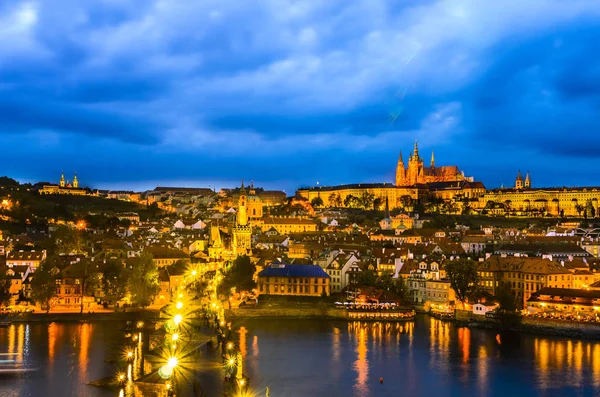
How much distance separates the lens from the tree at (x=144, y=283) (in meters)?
25.8

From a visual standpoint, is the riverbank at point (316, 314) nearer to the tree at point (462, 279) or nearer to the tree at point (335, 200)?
the tree at point (462, 279)

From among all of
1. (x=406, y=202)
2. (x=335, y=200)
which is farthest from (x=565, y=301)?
(x=335, y=200)

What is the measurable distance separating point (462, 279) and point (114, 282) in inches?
472

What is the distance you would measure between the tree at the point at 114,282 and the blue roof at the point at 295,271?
560 centimetres

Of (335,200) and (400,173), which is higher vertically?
(400,173)

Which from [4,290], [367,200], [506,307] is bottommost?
[506,307]

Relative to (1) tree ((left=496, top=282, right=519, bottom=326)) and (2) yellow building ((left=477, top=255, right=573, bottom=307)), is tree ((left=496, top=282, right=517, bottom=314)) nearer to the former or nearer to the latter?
(1) tree ((left=496, top=282, right=519, bottom=326))

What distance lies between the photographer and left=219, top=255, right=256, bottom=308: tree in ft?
96.5

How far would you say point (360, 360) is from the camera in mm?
19016

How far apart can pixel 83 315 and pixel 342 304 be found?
886 centimetres

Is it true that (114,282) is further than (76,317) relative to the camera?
Yes

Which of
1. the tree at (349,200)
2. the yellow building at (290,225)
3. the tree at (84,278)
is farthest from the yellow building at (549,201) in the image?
the tree at (84,278)

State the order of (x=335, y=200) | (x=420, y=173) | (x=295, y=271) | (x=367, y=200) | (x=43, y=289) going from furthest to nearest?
(x=420, y=173) < (x=335, y=200) < (x=367, y=200) < (x=295, y=271) < (x=43, y=289)

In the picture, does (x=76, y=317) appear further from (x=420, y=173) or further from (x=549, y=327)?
(x=420, y=173)
